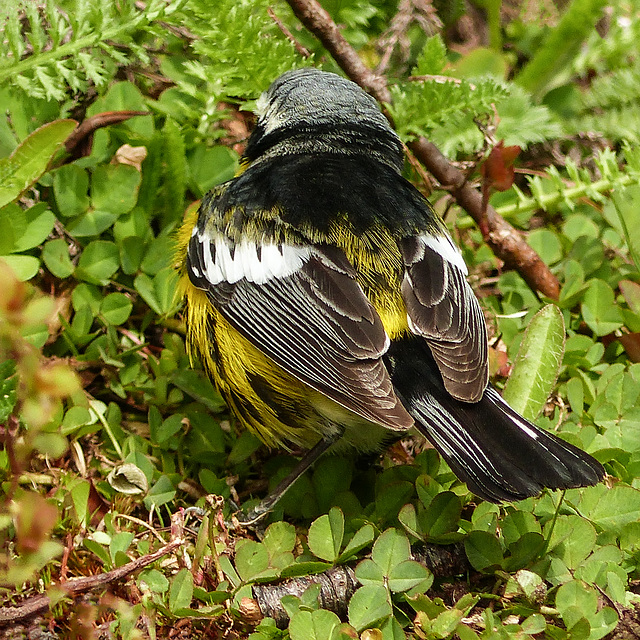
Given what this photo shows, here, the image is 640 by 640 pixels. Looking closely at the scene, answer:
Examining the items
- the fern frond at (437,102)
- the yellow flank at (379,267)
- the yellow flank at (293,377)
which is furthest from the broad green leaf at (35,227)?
the fern frond at (437,102)

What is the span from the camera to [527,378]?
133 inches

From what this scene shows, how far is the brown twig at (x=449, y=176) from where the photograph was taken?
4.07 meters

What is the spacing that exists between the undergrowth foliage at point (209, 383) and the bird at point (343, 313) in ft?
1.03

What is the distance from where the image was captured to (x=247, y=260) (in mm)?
3160

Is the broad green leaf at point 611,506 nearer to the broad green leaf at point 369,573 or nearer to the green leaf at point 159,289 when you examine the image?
the broad green leaf at point 369,573

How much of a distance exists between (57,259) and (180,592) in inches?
68.2

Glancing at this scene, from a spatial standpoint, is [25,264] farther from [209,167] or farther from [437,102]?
[437,102]

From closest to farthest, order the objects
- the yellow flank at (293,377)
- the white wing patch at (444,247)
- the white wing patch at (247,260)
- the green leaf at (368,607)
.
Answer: the green leaf at (368,607) → the yellow flank at (293,377) → the white wing patch at (247,260) → the white wing patch at (444,247)

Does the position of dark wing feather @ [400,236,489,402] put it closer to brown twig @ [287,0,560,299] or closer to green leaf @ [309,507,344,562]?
green leaf @ [309,507,344,562]

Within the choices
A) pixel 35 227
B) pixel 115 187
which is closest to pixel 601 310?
pixel 115 187

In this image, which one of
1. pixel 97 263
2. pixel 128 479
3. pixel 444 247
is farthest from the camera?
pixel 97 263

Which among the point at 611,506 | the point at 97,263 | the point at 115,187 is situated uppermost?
the point at 611,506

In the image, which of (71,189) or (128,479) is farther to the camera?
(71,189)

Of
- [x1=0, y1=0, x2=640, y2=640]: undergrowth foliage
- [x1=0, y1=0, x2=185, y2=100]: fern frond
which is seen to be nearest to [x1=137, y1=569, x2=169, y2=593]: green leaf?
[x1=0, y1=0, x2=640, y2=640]: undergrowth foliage
